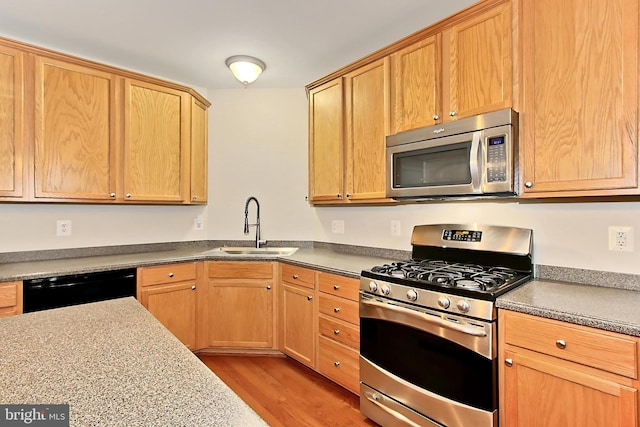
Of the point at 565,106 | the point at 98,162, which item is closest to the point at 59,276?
the point at 98,162

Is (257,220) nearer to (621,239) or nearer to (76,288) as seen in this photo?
(76,288)

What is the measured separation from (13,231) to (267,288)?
74.4 inches

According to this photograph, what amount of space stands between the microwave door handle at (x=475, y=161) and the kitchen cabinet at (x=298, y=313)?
1242 millimetres

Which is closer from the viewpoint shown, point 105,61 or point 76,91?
point 76,91

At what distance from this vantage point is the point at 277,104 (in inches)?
137

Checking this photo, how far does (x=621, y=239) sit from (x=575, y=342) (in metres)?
0.72

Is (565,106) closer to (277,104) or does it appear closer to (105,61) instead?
(277,104)

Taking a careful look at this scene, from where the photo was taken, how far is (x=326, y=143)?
286 centimetres

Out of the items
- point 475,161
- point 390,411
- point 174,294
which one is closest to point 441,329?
point 390,411

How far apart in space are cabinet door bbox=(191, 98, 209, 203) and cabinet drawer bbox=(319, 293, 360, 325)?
5.21 feet

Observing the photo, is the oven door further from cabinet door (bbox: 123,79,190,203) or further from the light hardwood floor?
cabinet door (bbox: 123,79,190,203)

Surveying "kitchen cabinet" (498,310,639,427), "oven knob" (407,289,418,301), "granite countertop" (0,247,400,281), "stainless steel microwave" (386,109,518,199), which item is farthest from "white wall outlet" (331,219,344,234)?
"kitchen cabinet" (498,310,639,427)

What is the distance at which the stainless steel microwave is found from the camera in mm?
1768

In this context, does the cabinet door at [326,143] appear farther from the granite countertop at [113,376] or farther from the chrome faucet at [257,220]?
the granite countertop at [113,376]
